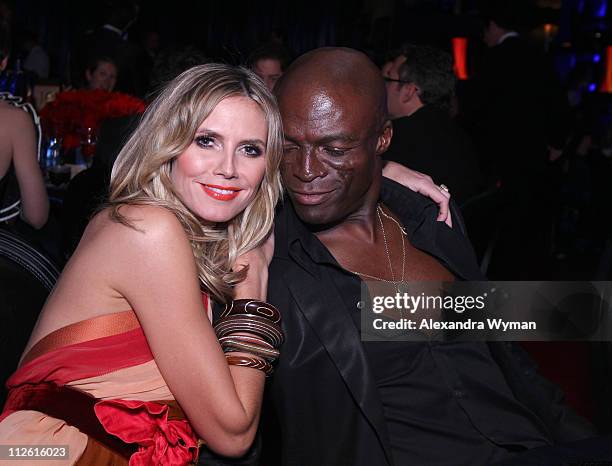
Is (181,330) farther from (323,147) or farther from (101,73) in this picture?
(101,73)

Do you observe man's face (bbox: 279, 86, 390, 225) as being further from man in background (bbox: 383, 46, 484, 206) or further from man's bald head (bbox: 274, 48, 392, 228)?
man in background (bbox: 383, 46, 484, 206)

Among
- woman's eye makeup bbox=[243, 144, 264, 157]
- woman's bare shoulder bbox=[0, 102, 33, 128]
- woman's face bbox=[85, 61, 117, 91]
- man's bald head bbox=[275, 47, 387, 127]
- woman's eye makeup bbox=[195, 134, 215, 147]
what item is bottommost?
woman's eye makeup bbox=[243, 144, 264, 157]

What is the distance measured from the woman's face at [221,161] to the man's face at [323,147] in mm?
208

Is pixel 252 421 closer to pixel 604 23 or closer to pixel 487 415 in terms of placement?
pixel 487 415

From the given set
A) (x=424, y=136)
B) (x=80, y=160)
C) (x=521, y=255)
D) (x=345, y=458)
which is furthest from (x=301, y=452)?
(x=521, y=255)

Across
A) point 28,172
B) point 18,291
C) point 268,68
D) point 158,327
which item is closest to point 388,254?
point 158,327

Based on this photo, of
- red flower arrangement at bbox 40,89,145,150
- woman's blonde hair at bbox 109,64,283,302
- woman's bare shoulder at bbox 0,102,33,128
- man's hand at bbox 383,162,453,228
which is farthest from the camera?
red flower arrangement at bbox 40,89,145,150

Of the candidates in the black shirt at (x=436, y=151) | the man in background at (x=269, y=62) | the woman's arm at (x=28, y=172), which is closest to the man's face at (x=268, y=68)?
the man in background at (x=269, y=62)

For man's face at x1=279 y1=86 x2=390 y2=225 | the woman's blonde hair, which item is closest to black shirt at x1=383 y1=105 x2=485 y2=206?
man's face at x1=279 y1=86 x2=390 y2=225

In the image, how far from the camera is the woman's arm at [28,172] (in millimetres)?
3121

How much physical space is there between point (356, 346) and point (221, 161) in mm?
486

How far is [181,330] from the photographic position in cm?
147

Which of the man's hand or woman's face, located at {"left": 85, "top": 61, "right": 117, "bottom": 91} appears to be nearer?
the man's hand

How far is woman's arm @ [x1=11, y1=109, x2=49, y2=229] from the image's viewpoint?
312cm
